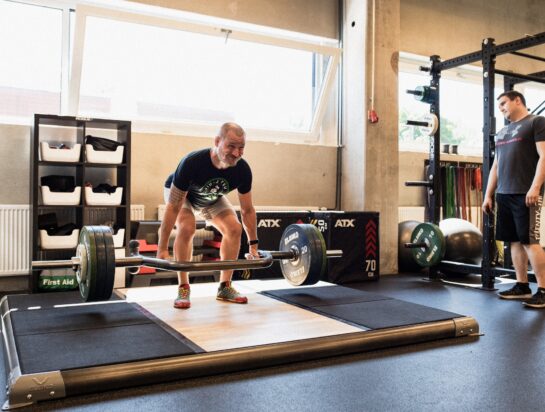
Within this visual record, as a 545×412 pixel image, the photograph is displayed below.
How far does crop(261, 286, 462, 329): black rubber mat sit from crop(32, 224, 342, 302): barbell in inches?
6.1

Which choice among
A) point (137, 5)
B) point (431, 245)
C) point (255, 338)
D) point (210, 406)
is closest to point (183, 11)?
point (137, 5)

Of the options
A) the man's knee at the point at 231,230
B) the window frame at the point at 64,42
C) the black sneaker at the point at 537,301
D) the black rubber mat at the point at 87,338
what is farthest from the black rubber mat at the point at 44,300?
the black sneaker at the point at 537,301

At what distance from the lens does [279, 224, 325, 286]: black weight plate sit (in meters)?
3.34

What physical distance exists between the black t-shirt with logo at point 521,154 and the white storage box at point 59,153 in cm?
325

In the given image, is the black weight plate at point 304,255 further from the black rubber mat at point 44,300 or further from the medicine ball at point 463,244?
the medicine ball at point 463,244

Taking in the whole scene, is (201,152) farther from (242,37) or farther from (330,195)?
(330,195)

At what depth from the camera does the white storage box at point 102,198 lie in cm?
406

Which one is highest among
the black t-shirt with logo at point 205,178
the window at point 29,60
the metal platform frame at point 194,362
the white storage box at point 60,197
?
the window at point 29,60

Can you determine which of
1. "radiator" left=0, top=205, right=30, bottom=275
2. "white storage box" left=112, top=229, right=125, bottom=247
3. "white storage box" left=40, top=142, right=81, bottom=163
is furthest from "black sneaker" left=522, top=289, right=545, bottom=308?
"radiator" left=0, top=205, right=30, bottom=275

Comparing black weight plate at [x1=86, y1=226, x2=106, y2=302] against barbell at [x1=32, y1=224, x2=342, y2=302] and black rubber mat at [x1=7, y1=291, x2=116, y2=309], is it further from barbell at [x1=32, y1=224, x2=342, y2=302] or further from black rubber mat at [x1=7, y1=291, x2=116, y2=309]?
black rubber mat at [x1=7, y1=291, x2=116, y2=309]

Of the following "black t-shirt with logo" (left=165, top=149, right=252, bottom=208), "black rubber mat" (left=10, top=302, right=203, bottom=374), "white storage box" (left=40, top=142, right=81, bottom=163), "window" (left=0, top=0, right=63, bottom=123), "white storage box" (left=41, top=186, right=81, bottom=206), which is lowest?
"black rubber mat" (left=10, top=302, right=203, bottom=374)

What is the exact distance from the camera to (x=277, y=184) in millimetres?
5336

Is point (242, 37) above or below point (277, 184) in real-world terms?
above

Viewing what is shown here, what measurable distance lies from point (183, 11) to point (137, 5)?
1.40ft
